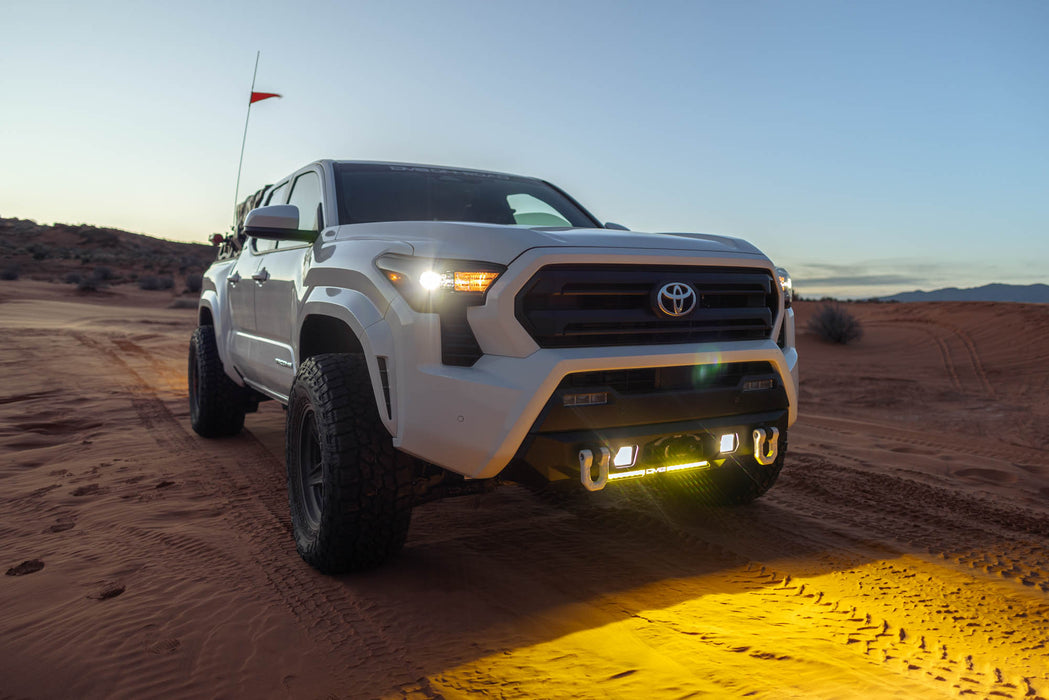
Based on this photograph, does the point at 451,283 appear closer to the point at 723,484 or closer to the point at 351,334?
the point at 351,334

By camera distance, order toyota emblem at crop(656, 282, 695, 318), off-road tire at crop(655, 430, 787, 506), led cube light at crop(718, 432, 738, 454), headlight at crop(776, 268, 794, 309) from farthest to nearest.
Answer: off-road tire at crop(655, 430, 787, 506)
headlight at crop(776, 268, 794, 309)
led cube light at crop(718, 432, 738, 454)
toyota emblem at crop(656, 282, 695, 318)

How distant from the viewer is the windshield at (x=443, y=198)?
4.14 meters

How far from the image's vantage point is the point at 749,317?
328 cm

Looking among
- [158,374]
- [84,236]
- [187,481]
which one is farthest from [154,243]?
[187,481]

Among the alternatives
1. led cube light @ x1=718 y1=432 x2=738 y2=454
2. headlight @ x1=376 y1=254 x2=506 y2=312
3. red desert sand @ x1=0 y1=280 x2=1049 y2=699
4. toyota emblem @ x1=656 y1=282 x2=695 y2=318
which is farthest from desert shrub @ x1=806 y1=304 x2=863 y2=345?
headlight @ x1=376 y1=254 x2=506 y2=312

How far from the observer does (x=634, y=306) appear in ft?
9.81

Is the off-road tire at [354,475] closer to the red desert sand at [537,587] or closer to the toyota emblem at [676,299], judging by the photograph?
the red desert sand at [537,587]

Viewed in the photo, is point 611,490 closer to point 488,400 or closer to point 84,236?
point 488,400

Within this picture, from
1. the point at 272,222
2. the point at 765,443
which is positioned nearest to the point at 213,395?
the point at 272,222

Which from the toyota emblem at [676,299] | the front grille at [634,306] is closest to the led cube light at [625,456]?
the front grille at [634,306]

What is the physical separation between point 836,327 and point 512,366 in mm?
13724

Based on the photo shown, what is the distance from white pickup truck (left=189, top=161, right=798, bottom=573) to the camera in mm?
2734

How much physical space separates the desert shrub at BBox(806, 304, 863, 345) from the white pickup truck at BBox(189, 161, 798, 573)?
12044 mm

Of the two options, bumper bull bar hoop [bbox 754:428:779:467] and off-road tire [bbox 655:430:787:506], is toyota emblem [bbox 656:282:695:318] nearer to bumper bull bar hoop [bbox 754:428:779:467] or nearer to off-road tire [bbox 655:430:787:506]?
bumper bull bar hoop [bbox 754:428:779:467]
